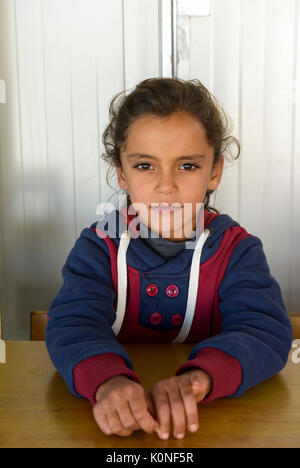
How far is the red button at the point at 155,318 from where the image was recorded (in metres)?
1.05

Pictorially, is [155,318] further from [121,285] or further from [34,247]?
[34,247]

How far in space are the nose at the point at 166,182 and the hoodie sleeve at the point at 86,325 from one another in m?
0.16

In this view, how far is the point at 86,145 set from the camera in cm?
168

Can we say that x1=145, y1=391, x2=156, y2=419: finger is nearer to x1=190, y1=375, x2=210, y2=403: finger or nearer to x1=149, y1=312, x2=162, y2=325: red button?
x1=190, y1=375, x2=210, y2=403: finger

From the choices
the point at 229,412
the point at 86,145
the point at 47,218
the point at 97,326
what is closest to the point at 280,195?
the point at 86,145

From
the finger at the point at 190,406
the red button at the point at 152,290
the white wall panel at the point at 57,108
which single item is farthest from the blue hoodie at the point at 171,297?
the white wall panel at the point at 57,108

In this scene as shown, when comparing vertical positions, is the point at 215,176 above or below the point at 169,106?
below

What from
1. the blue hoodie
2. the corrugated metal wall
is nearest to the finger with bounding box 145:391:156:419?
the blue hoodie

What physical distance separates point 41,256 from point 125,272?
782 mm

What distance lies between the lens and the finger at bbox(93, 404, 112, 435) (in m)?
0.63

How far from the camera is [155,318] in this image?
1051mm

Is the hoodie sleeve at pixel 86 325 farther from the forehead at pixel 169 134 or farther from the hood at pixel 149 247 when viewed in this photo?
the forehead at pixel 169 134

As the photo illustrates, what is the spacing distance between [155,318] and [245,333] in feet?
0.85

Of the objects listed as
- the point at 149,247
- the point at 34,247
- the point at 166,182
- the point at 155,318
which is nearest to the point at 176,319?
the point at 155,318
